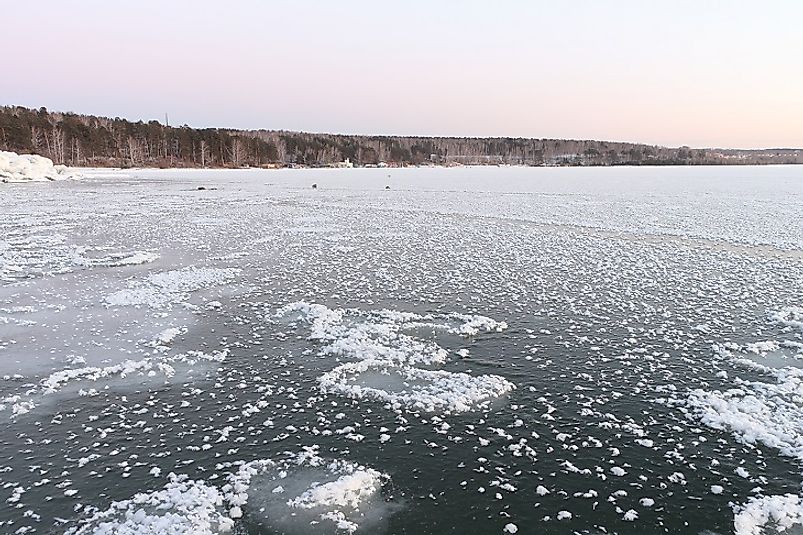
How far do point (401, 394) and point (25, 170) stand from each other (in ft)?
226

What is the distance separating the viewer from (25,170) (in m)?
62.4

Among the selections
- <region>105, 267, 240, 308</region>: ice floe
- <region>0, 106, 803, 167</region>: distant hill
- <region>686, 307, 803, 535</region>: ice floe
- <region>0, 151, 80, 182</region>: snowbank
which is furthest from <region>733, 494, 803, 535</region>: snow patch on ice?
<region>0, 106, 803, 167</region>: distant hill

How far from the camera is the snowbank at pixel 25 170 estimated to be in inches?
2379

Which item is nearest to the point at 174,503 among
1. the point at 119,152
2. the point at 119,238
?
the point at 119,238

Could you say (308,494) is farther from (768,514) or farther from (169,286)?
(169,286)

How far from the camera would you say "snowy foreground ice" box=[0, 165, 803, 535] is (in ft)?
17.6

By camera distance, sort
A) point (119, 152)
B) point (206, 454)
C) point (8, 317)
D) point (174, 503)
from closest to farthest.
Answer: point (174, 503) → point (206, 454) → point (8, 317) → point (119, 152)

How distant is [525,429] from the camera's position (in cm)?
675

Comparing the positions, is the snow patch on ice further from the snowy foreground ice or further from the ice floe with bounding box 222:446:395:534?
the ice floe with bounding box 222:446:395:534

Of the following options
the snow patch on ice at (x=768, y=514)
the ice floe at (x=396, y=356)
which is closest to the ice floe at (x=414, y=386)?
the ice floe at (x=396, y=356)

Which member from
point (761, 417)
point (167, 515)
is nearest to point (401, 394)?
point (167, 515)

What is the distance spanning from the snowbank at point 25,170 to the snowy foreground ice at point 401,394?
176ft

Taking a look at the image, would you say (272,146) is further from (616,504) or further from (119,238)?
(616,504)

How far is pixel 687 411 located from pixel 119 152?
4680 inches
